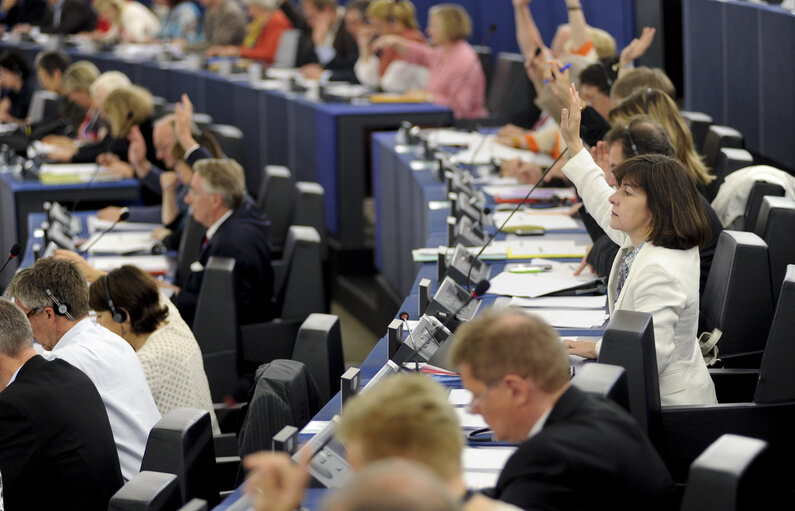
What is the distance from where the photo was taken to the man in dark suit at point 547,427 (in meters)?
1.78

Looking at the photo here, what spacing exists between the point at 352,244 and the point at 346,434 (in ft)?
17.2

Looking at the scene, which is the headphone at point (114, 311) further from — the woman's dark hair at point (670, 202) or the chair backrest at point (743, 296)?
the chair backrest at point (743, 296)

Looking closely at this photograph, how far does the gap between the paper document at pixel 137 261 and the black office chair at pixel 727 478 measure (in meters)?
3.07

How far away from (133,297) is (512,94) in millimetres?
4406

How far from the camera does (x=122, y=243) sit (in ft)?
16.3

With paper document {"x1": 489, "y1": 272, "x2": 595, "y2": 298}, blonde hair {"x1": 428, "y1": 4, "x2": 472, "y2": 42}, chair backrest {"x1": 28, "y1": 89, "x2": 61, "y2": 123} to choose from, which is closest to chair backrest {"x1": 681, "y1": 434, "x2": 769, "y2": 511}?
paper document {"x1": 489, "y1": 272, "x2": 595, "y2": 298}

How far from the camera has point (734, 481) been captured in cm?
175

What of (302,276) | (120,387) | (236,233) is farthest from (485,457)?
(236,233)

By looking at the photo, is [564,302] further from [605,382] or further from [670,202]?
[605,382]

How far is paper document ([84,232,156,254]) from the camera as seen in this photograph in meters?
4.83

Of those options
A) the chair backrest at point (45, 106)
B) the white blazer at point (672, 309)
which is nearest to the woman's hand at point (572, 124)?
the white blazer at point (672, 309)

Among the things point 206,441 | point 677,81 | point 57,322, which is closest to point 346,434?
point 206,441

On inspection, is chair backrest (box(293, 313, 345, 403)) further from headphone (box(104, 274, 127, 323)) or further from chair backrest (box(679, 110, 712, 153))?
chair backrest (box(679, 110, 712, 153))

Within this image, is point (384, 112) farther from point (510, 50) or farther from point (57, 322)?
point (57, 322)
